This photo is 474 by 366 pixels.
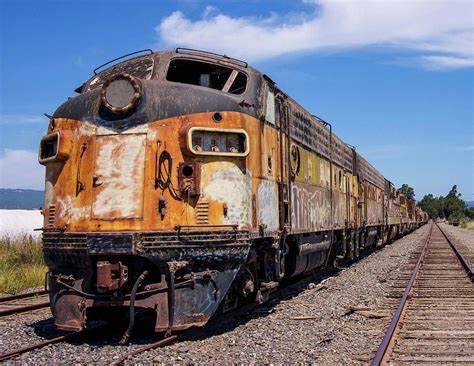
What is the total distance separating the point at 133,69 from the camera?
307 inches

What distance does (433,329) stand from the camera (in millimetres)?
7207

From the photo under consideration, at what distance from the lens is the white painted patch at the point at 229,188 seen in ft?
22.5

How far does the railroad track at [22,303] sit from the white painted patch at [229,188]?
182 inches

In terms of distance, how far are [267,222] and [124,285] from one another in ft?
7.70

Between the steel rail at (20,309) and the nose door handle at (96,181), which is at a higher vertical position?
the nose door handle at (96,181)

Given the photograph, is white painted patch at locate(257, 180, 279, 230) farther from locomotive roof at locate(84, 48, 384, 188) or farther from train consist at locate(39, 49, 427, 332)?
locomotive roof at locate(84, 48, 384, 188)

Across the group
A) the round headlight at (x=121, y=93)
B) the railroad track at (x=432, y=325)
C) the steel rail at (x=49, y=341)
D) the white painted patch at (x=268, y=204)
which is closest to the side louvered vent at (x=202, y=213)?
the white painted patch at (x=268, y=204)

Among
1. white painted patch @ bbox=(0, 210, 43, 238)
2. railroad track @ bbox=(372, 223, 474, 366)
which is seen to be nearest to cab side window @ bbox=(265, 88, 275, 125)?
railroad track @ bbox=(372, 223, 474, 366)

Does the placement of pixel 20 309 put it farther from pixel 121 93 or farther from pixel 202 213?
pixel 121 93

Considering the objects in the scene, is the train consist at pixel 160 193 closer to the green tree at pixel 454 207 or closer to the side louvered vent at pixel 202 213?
the side louvered vent at pixel 202 213

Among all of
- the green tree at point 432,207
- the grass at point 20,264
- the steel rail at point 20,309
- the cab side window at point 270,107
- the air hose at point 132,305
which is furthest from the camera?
the green tree at point 432,207

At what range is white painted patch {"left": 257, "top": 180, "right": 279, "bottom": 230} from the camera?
25.1ft

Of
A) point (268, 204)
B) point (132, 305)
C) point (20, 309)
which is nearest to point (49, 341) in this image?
point (132, 305)

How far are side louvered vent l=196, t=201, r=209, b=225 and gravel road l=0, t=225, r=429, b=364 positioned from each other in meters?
1.46
